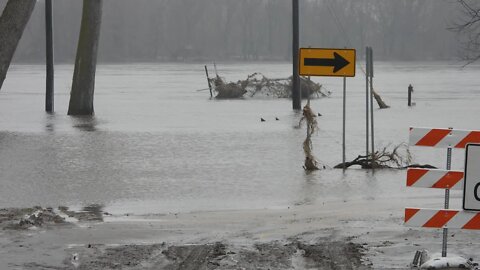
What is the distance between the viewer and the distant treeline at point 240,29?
156 m

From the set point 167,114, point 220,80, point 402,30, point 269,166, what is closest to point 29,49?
point 402,30

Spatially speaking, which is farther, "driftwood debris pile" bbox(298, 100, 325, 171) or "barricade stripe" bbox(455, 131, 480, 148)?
"driftwood debris pile" bbox(298, 100, 325, 171)

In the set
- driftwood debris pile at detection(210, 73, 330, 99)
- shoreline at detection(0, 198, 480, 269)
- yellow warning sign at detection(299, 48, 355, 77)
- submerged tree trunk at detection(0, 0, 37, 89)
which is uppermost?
submerged tree trunk at detection(0, 0, 37, 89)

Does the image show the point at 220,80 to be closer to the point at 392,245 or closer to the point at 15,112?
the point at 15,112

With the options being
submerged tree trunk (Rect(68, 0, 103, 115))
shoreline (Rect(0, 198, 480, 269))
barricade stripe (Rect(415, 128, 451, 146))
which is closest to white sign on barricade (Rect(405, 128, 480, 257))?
barricade stripe (Rect(415, 128, 451, 146))

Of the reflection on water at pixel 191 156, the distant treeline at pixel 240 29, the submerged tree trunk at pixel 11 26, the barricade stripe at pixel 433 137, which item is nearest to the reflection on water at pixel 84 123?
the reflection on water at pixel 191 156

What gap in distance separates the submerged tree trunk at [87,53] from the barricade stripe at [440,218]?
2178 cm

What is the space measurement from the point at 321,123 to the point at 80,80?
272 inches

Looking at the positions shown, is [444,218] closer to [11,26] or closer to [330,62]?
[330,62]

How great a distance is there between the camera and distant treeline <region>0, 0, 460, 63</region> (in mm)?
155625

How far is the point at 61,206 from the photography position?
13.8 meters

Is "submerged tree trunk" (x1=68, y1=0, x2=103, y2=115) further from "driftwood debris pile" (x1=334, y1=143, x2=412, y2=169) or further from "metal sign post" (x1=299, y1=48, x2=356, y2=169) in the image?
"metal sign post" (x1=299, y1=48, x2=356, y2=169)

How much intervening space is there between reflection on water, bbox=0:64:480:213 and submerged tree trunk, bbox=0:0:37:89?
6.03 feet

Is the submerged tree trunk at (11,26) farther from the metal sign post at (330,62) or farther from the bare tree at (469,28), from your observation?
the bare tree at (469,28)
